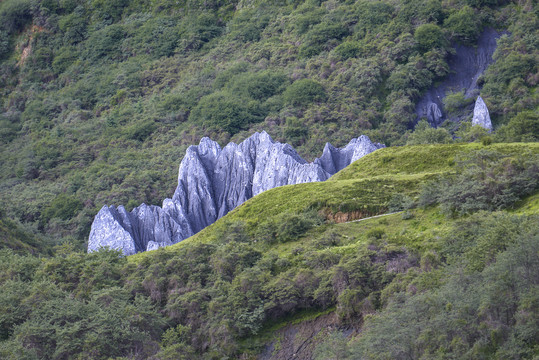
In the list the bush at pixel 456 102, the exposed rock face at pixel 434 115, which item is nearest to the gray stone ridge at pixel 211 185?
the exposed rock face at pixel 434 115

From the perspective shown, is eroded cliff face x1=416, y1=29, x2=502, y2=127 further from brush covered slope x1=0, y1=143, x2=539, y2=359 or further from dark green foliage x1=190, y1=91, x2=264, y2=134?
brush covered slope x1=0, y1=143, x2=539, y2=359

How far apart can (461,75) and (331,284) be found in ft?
181

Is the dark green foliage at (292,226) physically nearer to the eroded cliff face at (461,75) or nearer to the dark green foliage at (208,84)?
the dark green foliage at (208,84)

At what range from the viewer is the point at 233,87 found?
293 ft

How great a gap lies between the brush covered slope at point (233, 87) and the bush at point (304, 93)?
169 mm

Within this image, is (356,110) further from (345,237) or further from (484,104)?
Answer: (345,237)

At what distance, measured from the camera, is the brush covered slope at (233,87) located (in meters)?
73.8

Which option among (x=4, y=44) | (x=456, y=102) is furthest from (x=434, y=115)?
(x=4, y=44)

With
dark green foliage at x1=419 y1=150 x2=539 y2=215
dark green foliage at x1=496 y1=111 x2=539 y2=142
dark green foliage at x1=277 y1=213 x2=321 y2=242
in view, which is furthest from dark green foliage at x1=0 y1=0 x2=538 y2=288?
dark green foliage at x1=277 y1=213 x2=321 y2=242

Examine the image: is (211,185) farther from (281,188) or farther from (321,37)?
(321,37)

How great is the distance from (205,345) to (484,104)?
145ft

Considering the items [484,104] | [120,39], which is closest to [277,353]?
[484,104]

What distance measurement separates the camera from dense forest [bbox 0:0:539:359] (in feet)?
91.4

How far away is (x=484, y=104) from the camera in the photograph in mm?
68125
